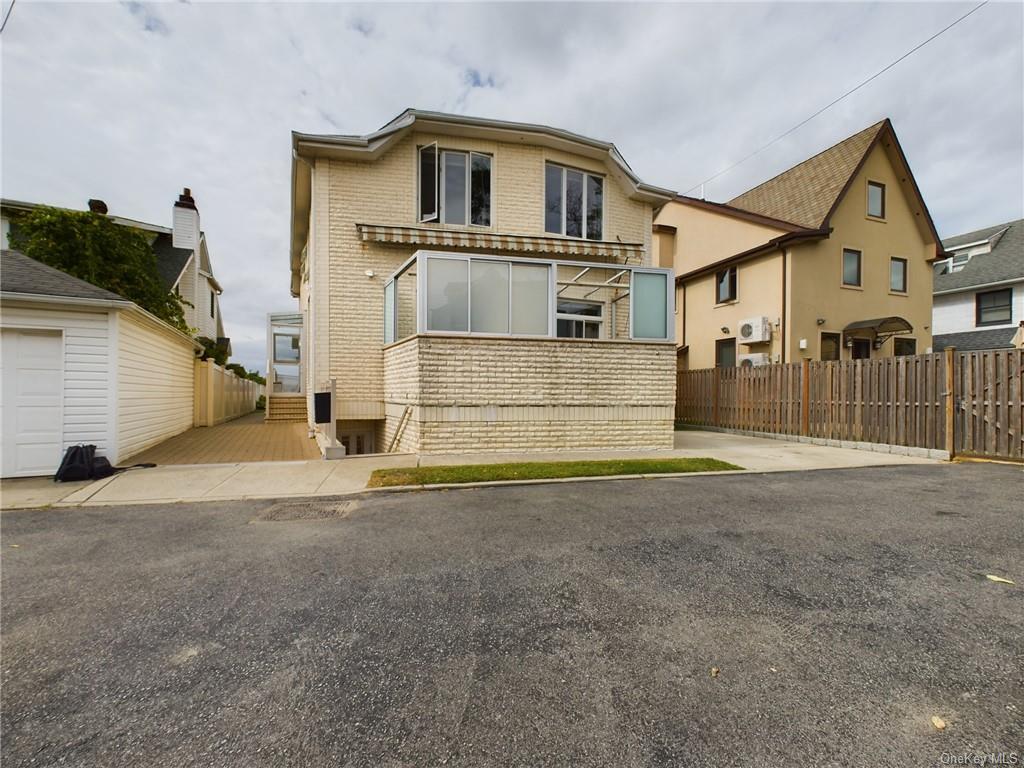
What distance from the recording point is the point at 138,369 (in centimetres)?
922

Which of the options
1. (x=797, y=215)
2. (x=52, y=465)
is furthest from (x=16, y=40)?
(x=797, y=215)

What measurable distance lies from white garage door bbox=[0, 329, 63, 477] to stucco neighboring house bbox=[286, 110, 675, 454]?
4.48 m

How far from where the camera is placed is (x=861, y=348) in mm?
16094

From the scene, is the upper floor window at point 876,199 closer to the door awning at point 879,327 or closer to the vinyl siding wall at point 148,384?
the door awning at point 879,327

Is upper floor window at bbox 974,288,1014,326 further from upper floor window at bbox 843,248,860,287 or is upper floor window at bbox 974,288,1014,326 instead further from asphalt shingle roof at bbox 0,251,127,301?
asphalt shingle roof at bbox 0,251,127,301

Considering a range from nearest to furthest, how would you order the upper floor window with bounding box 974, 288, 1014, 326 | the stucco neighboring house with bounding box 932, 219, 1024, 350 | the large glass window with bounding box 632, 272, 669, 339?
the large glass window with bounding box 632, 272, 669, 339
the stucco neighboring house with bounding box 932, 219, 1024, 350
the upper floor window with bounding box 974, 288, 1014, 326

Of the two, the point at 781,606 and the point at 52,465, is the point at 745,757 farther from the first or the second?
the point at 52,465

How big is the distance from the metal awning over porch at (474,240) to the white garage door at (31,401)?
6.21m

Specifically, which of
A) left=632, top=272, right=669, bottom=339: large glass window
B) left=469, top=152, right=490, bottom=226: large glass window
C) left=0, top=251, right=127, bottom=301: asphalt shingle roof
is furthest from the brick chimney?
left=632, top=272, right=669, bottom=339: large glass window

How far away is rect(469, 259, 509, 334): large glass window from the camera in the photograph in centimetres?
888

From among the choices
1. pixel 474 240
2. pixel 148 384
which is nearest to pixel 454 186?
pixel 474 240

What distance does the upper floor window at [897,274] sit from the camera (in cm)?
1662

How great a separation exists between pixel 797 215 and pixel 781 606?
17.7m

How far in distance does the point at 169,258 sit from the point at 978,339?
37.2 meters
